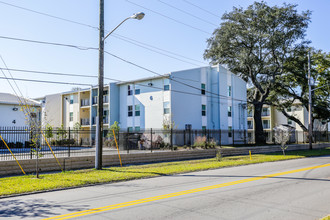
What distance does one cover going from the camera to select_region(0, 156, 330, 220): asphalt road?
6934 millimetres

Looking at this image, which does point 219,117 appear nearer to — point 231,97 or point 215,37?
point 231,97

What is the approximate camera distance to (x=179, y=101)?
1355 inches

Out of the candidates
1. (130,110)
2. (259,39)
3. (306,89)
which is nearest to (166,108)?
(130,110)

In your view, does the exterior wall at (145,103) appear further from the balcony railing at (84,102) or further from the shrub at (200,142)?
the shrub at (200,142)

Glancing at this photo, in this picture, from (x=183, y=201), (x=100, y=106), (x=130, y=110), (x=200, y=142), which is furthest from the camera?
(x=130, y=110)

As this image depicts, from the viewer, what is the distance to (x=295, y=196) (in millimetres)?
8797

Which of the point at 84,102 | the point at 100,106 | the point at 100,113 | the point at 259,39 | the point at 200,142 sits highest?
the point at 259,39

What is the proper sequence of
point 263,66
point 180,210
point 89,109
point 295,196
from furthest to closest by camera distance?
point 89,109 → point 263,66 → point 295,196 → point 180,210

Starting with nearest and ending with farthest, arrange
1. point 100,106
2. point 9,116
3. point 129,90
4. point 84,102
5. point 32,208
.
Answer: point 32,208 < point 100,106 < point 9,116 < point 129,90 < point 84,102

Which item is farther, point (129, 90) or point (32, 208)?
point (129, 90)

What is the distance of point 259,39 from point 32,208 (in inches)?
1297

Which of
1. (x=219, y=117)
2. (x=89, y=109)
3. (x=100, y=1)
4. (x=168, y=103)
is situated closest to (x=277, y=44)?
(x=219, y=117)

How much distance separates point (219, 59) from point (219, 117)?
7.68m

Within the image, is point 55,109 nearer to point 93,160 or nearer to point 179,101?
point 179,101
